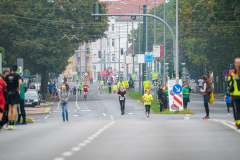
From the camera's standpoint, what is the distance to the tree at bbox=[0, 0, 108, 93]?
4934cm

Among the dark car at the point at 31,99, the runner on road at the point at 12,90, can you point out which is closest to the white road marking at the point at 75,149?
the runner on road at the point at 12,90

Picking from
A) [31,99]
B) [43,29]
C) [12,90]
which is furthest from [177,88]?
[43,29]

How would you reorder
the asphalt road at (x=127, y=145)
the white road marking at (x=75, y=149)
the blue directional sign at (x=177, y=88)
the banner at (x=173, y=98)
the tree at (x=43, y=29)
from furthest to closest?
the tree at (x=43, y=29) < the banner at (x=173, y=98) < the blue directional sign at (x=177, y=88) < the white road marking at (x=75, y=149) < the asphalt road at (x=127, y=145)

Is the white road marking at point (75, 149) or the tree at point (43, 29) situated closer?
the white road marking at point (75, 149)

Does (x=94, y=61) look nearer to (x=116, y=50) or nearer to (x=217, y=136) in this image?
(x=116, y=50)

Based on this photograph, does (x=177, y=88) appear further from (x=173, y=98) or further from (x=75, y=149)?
(x=75, y=149)

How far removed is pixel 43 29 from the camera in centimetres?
5081

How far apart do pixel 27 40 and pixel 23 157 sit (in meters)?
40.6

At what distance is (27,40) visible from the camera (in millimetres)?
49188

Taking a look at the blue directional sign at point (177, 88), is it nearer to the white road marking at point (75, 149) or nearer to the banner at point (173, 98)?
the banner at point (173, 98)

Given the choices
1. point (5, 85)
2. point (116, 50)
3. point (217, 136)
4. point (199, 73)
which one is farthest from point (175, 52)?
point (116, 50)

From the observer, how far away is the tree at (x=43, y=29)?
49.3 meters

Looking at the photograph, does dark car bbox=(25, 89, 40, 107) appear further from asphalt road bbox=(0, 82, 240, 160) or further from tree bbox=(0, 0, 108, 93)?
asphalt road bbox=(0, 82, 240, 160)

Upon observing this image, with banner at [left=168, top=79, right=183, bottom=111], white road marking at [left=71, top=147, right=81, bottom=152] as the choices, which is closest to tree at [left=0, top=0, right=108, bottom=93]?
banner at [left=168, top=79, right=183, bottom=111]
